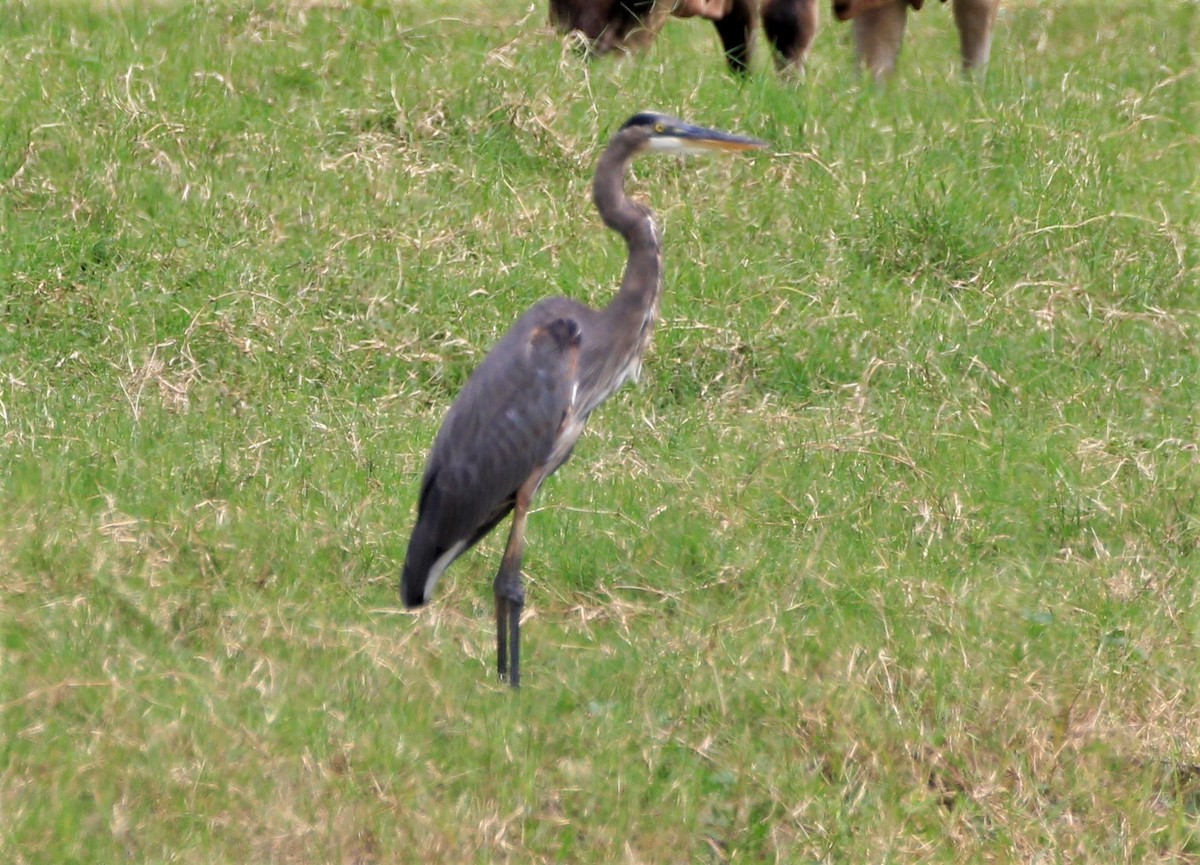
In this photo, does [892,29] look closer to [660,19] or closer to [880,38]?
[880,38]

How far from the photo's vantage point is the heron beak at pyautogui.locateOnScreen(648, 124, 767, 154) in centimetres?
612

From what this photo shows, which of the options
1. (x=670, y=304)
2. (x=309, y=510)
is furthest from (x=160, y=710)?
(x=670, y=304)

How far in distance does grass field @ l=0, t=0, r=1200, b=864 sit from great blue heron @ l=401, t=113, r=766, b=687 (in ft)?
0.97

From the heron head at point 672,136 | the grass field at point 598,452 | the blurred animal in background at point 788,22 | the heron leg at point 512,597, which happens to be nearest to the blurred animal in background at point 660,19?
the blurred animal in background at point 788,22

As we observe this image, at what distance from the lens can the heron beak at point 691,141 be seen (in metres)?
6.12

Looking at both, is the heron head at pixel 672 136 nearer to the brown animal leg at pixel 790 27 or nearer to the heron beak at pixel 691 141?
the heron beak at pixel 691 141

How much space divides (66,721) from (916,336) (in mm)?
3947

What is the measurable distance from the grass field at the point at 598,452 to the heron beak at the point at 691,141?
3.88 ft

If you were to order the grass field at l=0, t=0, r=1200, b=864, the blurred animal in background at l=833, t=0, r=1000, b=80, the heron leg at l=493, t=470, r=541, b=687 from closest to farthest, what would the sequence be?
1. the grass field at l=0, t=0, r=1200, b=864
2. the heron leg at l=493, t=470, r=541, b=687
3. the blurred animal in background at l=833, t=0, r=1000, b=80

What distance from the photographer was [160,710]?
517cm

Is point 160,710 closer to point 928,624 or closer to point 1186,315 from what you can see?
point 928,624

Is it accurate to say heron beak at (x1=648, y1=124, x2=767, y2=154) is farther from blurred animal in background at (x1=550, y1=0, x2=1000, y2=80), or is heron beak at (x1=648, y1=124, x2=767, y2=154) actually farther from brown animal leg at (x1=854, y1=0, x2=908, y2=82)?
brown animal leg at (x1=854, y1=0, x2=908, y2=82)

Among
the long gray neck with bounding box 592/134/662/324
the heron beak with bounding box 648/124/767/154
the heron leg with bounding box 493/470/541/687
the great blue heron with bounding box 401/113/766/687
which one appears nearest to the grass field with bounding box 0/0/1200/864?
the heron leg with bounding box 493/470/541/687

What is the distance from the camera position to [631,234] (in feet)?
19.9
